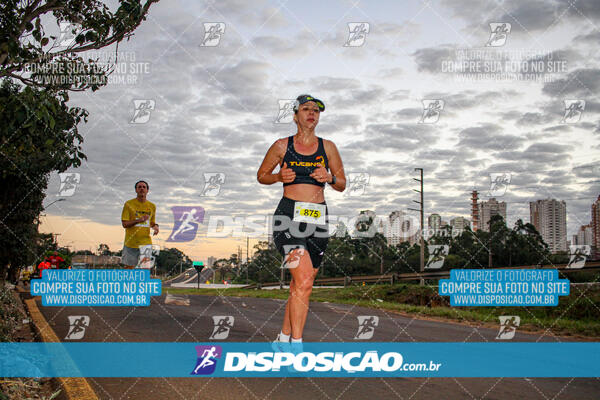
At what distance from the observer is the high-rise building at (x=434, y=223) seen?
3557 centimetres

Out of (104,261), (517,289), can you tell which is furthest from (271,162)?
(517,289)

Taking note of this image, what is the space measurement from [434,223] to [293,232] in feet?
118

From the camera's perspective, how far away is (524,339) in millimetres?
8578

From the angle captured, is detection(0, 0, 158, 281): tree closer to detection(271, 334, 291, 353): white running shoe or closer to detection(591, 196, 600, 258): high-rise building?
detection(271, 334, 291, 353): white running shoe

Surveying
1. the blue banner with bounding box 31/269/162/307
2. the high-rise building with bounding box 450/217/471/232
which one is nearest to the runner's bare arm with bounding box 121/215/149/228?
the blue banner with bounding box 31/269/162/307

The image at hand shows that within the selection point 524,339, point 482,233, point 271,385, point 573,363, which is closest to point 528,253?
point 482,233

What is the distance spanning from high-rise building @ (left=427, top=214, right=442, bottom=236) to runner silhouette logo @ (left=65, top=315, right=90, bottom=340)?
29241 mm

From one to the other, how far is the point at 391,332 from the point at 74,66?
6.17 meters

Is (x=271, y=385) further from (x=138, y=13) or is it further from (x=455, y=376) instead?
(x=138, y=13)

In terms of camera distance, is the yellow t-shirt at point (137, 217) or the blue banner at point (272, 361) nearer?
the blue banner at point (272, 361)

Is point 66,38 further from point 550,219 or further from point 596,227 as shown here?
point 550,219

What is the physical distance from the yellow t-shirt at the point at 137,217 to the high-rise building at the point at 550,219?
94.4ft

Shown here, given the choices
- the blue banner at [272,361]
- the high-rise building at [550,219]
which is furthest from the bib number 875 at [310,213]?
the high-rise building at [550,219]

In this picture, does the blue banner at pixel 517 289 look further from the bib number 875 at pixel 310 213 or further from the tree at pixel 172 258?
the bib number 875 at pixel 310 213
